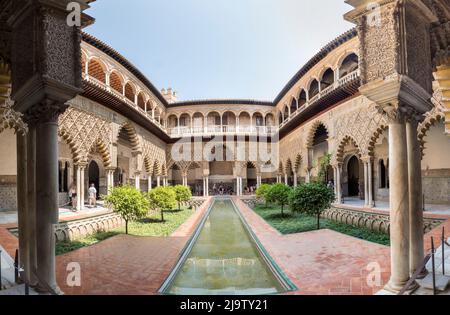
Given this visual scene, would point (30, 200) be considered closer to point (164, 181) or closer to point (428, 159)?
point (428, 159)

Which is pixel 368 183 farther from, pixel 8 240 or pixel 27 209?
pixel 8 240

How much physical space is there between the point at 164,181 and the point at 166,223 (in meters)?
13.4

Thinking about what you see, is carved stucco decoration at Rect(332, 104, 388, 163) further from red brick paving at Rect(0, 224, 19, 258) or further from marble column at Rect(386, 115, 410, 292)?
red brick paving at Rect(0, 224, 19, 258)

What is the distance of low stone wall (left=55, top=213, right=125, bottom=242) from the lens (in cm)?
707

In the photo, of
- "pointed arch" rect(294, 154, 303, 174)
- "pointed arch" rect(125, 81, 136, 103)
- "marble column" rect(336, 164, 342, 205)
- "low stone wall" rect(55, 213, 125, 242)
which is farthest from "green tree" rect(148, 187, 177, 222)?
"pointed arch" rect(294, 154, 303, 174)

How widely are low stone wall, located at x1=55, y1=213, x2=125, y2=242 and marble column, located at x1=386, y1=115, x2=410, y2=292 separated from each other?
285 inches

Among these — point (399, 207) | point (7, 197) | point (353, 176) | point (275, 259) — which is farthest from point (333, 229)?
point (7, 197)

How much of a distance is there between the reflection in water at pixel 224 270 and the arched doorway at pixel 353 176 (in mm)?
12745

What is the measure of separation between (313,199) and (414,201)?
5.22m

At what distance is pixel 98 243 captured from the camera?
23.4 feet

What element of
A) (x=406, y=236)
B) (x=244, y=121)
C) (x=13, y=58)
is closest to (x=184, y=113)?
(x=244, y=121)

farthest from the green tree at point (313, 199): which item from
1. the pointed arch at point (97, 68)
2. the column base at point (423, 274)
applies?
the pointed arch at point (97, 68)

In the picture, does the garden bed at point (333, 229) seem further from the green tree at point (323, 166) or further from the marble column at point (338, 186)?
the marble column at point (338, 186)
